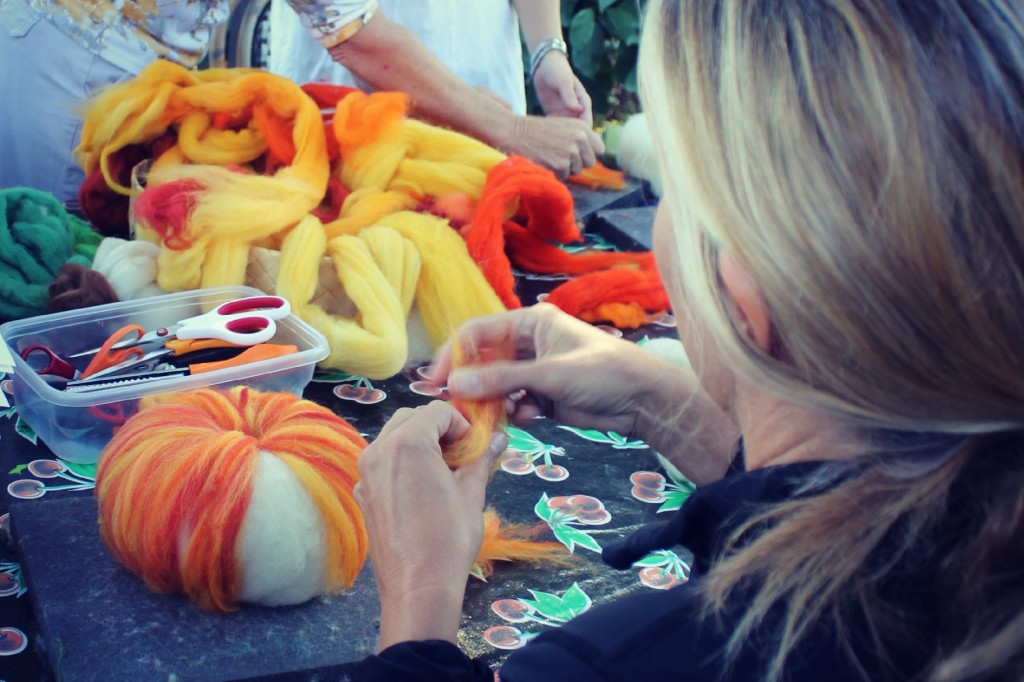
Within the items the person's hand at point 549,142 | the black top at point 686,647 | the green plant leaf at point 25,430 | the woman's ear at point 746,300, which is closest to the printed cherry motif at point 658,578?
the black top at point 686,647

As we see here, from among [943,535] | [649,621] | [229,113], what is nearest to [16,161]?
[229,113]

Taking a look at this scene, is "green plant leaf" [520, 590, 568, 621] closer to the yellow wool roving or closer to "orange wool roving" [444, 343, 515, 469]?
"orange wool roving" [444, 343, 515, 469]

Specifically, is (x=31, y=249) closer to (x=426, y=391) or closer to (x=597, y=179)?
(x=426, y=391)

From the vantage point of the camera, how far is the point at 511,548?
113 cm

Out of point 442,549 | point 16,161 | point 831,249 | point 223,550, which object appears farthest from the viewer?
point 16,161

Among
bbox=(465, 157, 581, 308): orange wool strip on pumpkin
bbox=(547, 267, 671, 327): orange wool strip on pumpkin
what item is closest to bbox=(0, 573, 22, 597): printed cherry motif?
bbox=(465, 157, 581, 308): orange wool strip on pumpkin

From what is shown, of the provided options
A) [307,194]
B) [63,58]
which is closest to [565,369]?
[307,194]

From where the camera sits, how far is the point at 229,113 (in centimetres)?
185

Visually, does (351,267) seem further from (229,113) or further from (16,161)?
(16,161)

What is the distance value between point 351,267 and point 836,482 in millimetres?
1016

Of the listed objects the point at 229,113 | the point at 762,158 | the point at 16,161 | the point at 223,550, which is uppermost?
the point at 762,158

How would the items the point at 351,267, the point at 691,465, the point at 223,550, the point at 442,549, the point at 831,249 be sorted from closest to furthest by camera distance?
1. the point at 831,249
2. the point at 442,549
3. the point at 223,550
4. the point at 691,465
5. the point at 351,267

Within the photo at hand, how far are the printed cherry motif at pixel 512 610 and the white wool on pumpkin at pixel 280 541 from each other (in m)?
0.19

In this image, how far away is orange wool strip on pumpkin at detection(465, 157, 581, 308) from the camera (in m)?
1.68
